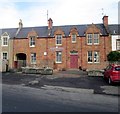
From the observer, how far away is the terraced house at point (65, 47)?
4000 cm

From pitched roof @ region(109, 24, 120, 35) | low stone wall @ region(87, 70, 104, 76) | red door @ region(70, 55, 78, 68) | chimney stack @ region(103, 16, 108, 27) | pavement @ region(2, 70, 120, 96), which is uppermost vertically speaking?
chimney stack @ region(103, 16, 108, 27)

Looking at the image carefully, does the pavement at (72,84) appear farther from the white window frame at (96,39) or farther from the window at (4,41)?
the window at (4,41)

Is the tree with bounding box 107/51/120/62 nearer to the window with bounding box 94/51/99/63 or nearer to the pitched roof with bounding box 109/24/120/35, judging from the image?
the window with bounding box 94/51/99/63

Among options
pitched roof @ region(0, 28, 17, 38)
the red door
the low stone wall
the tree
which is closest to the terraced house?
the red door

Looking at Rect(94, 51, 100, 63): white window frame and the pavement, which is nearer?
the pavement

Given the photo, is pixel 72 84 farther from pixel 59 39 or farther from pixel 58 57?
pixel 59 39

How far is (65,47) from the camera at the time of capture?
134 feet

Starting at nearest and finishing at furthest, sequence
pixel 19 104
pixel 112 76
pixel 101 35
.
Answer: pixel 19 104, pixel 112 76, pixel 101 35

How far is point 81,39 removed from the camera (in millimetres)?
40688

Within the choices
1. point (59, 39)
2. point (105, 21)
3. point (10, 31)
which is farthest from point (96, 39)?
point (10, 31)

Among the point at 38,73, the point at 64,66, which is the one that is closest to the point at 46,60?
the point at 64,66

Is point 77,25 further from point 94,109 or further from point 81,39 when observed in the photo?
point 94,109

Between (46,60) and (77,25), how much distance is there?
8.92 m

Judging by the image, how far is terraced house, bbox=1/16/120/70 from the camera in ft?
131
